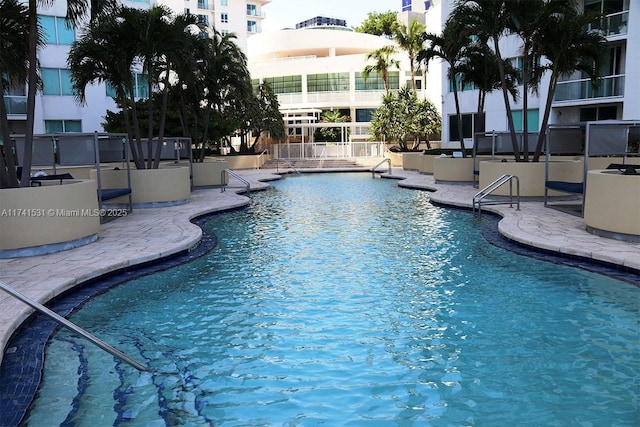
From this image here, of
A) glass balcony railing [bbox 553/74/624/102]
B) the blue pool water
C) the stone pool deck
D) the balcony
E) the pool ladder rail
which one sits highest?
the balcony

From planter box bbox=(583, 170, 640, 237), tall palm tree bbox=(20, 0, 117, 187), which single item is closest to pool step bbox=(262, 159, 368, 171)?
tall palm tree bbox=(20, 0, 117, 187)

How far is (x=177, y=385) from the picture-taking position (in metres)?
5.07

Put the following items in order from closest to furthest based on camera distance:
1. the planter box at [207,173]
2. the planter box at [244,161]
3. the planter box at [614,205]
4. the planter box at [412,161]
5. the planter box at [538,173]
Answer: the planter box at [614,205] < the planter box at [538,173] < the planter box at [207,173] < the planter box at [412,161] < the planter box at [244,161]

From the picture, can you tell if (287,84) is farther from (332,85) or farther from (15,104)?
(15,104)

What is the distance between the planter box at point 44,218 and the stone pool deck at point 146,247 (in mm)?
225

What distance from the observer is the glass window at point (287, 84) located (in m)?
51.8

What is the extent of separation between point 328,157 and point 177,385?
3577cm

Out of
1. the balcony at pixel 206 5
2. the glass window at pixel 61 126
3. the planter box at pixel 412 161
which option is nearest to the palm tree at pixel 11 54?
the glass window at pixel 61 126

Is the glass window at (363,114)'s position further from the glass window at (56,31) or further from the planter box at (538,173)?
the planter box at (538,173)

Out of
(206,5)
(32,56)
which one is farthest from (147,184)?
(206,5)

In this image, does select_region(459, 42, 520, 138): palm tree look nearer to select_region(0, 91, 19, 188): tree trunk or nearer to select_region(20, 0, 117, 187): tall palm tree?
select_region(20, 0, 117, 187): tall palm tree

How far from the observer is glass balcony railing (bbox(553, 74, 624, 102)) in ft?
78.0

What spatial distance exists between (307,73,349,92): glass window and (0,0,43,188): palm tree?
40.4m

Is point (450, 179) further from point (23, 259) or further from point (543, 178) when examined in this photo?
point (23, 259)
